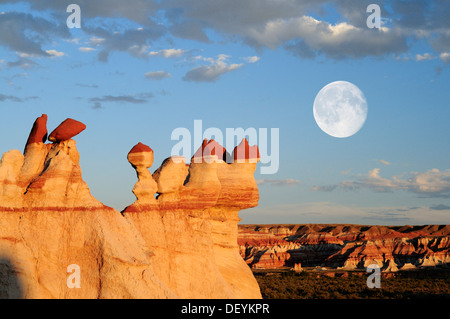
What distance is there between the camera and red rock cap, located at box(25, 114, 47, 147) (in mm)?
20297

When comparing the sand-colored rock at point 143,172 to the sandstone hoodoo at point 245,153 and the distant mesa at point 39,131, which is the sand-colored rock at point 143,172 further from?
the sandstone hoodoo at point 245,153

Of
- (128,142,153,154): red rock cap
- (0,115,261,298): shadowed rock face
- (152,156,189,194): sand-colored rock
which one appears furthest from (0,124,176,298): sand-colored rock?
(152,156,189,194): sand-colored rock

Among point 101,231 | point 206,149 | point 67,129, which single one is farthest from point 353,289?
point 67,129

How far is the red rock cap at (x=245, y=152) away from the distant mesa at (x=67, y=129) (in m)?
8.31

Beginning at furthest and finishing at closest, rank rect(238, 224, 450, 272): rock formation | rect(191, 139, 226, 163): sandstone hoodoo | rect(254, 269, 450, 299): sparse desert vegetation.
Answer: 1. rect(238, 224, 450, 272): rock formation
2. rect(254, 269, 450, 299): sparse desert vegetation
3. rect(191, 139, 226, 163): sandstone hoodoo

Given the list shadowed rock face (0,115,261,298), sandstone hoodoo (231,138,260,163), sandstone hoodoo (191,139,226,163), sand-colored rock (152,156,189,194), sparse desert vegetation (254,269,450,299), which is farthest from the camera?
sparse desert vegetation (254,269,450,299)

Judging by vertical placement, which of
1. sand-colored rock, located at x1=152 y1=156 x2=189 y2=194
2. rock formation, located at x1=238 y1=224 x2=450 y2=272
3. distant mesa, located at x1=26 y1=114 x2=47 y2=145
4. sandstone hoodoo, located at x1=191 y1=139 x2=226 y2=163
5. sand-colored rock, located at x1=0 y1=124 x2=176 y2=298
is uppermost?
distant mesa, located at x1=26 y1=114 x2=47 y2=145

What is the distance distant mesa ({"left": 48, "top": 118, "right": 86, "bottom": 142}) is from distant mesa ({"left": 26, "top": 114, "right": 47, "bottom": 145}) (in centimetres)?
52

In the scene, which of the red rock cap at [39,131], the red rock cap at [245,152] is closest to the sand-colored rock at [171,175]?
the red rock cap at [245,152]

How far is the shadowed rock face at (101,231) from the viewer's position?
18141mm

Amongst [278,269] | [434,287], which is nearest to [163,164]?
[434,287]

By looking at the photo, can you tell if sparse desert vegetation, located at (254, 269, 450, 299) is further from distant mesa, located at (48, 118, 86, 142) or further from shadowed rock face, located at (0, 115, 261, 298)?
distant mesa, located at (48, 118, 86, 142)
